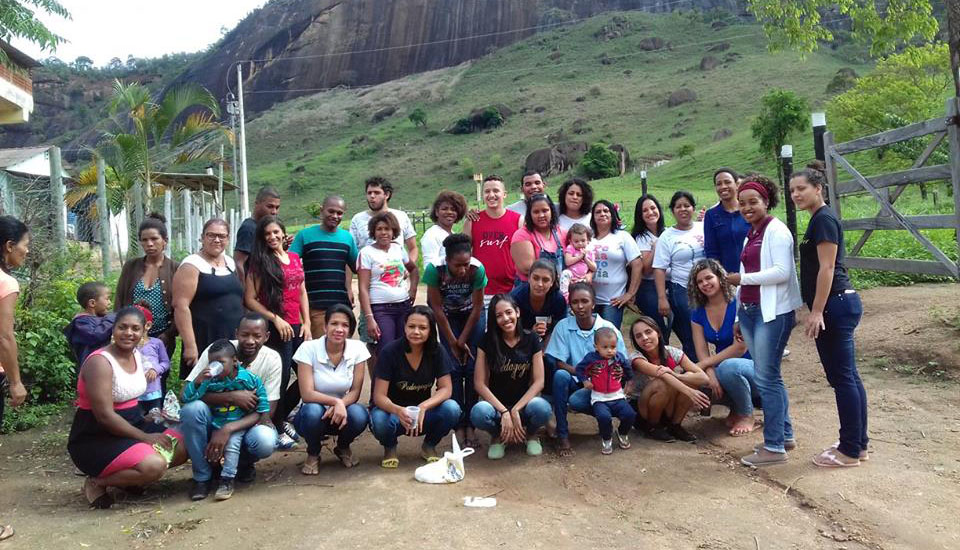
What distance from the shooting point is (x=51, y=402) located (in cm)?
596

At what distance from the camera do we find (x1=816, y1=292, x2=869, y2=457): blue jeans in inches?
151

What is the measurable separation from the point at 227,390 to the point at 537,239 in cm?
228

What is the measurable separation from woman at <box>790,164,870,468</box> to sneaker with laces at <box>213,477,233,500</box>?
3220 mm

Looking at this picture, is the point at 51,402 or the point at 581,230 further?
the point at 51,402

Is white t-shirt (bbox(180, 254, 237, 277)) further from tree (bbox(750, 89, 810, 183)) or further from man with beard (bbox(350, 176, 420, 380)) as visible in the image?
tree (bbox(750, 89, 810, 183))

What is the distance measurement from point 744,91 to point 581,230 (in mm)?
47430

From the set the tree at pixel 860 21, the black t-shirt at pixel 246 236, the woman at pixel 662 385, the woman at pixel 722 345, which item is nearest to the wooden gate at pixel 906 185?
the tree at pixel 860 21

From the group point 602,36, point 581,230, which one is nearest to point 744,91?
point 602,36

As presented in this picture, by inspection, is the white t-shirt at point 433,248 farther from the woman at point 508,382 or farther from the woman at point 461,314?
the woman at point 508,382

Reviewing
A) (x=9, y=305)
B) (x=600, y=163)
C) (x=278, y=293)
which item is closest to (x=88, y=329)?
(x=9, y=305)

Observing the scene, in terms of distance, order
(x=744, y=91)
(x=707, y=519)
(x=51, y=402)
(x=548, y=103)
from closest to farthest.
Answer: (x=707, y=519)
(x=51, y=402)
(x=744, y=91)
(x=548, y=103)

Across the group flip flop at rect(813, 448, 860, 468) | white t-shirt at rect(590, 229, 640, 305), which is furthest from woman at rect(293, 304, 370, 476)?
flip flop at rect(813, 448, 860, 468)

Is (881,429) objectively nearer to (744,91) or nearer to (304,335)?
(304,335)

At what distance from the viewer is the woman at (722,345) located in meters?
4.74
